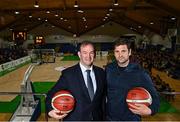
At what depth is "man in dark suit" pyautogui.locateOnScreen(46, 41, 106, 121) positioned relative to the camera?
12.2ft

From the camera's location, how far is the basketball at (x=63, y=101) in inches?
143

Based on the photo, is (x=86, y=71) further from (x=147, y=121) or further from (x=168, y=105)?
(x=168, y=105)

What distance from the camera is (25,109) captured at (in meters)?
10.6

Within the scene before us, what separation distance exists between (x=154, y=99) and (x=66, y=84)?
1.04 m

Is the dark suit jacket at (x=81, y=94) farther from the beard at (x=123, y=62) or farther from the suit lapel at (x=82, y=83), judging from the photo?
the beard at (x=123, y=62)

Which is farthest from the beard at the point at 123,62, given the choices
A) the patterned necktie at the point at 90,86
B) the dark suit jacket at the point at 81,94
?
the patterned necktie at the point at 90,86

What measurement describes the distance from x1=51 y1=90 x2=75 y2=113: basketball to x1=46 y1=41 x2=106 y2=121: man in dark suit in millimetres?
67

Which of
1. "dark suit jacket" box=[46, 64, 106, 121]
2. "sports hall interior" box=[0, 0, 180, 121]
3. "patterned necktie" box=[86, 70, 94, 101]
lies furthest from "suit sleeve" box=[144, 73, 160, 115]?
"sports hall interior" box=[0, 0, 180, 121]

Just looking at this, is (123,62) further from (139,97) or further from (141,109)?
(141,109)

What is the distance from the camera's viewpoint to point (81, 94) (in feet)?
12.5

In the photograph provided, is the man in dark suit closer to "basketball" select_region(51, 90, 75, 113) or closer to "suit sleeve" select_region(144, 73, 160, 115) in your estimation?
"basketball" select_region(51, 90, 75, 113)

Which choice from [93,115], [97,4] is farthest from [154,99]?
[97,4]

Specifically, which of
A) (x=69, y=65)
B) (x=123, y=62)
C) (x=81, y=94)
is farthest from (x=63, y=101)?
(x=69, y=65)

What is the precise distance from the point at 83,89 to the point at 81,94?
0.07m
